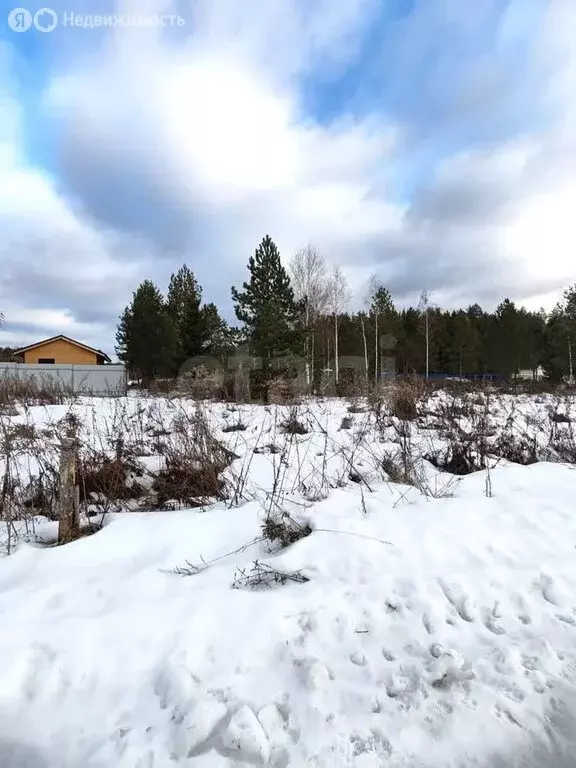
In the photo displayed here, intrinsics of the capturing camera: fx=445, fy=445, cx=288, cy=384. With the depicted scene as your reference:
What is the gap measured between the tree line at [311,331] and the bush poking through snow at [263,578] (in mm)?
12571

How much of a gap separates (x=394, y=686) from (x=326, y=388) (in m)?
13.3

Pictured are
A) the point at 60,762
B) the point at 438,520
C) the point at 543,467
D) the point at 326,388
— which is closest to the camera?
the point at 60,762

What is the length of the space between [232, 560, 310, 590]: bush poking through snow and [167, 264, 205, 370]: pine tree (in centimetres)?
2732

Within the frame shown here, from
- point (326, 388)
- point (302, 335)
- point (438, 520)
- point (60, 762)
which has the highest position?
point (302, 335)

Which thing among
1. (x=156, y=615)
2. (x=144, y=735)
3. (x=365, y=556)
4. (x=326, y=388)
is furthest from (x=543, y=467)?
(x=326, y=388)

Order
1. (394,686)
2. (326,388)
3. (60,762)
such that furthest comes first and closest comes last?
(326,388)
(394,686)
(60,762)

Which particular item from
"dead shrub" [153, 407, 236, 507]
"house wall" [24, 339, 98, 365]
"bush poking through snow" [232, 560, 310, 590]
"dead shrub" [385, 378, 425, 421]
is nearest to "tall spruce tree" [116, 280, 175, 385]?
"house wall" [24, 339, 98, 365]

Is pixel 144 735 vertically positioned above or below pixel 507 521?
below

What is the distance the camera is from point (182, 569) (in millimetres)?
2770

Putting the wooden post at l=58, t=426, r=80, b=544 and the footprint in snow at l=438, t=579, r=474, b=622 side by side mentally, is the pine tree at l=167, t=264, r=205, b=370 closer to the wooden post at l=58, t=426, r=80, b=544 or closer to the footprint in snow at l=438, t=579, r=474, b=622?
the wooden post at l=58, t=426, r=80, b=544

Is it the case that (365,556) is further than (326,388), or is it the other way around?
(326,388)

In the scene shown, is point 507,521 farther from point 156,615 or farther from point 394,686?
point 156,615

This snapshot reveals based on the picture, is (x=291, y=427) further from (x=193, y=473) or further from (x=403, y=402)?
(x=403, y=402)

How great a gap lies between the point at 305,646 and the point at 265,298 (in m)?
23.1
